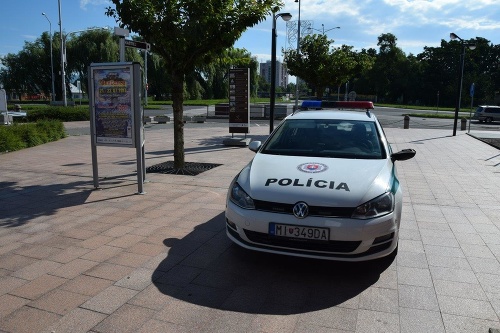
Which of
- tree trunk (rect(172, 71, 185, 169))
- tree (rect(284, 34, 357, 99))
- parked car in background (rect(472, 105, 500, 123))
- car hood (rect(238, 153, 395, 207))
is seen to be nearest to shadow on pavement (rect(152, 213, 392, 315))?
car hood (rect(238, 153, 395, 207))

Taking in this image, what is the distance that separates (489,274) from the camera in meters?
4.10

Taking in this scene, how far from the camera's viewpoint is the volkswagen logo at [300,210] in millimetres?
3684

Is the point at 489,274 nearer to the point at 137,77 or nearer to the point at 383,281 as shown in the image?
the point at 383,281

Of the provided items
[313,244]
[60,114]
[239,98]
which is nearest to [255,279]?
[313,244]

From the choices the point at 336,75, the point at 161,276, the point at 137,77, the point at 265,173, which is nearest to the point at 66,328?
the point at 161,276

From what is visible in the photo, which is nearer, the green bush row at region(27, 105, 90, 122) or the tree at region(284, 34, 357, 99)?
the tree at region(284, 34, 357, 99)

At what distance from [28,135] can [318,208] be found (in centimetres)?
1243

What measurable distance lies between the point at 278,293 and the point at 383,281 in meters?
1.05

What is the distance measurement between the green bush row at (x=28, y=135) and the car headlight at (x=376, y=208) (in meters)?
11.6

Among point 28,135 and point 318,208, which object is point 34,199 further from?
point 28,135

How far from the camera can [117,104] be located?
6980 mm

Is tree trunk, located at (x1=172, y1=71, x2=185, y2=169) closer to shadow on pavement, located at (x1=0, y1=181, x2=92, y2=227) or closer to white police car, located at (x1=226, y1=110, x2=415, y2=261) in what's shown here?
shadow on pavement, located at (x1=0, y1=181, x2=92, y2=227)

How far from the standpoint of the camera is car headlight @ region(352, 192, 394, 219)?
145 inches

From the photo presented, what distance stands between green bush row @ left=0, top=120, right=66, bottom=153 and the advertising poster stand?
6522 mm
